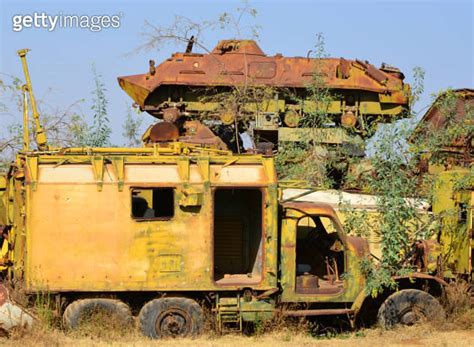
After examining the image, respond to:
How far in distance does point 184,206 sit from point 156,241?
1.86 feet

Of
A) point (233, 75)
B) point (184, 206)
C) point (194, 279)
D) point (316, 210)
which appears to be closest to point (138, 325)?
point (194, 279)

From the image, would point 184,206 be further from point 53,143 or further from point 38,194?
point 53,143

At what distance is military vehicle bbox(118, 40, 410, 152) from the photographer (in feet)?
71.9

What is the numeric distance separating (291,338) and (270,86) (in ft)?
37.4

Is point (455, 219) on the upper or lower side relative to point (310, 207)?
lower

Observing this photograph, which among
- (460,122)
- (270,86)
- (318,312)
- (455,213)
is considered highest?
(270,86)

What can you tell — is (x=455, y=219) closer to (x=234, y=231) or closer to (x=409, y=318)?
(x=409, y=318)

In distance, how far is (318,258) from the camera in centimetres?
1264

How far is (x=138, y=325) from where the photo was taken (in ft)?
36.2

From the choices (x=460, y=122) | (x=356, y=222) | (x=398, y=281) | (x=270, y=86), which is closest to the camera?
(x=398, y=281)

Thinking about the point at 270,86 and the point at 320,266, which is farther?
the point at 270,86

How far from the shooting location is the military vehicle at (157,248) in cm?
1086

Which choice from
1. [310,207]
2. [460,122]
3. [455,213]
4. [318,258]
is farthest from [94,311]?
[460,122]

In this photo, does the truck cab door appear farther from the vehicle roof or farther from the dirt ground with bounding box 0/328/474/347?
the dirt ground with bounding box 0/328/474/347
